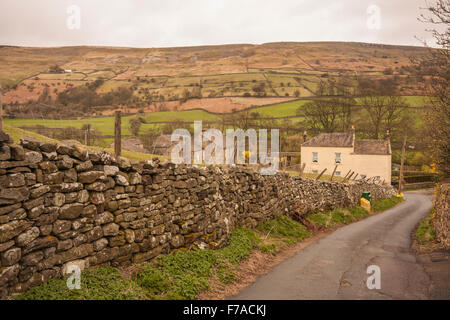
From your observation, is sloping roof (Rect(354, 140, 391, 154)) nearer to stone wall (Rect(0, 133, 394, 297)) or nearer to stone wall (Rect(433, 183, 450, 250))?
stone wall (Rect(433, 183, 450, 250))

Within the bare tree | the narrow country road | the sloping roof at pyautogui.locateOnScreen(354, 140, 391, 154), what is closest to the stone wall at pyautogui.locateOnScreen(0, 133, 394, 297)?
the narrow country road

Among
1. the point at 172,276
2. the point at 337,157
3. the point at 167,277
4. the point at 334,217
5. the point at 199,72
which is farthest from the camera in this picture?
the point at 199,72

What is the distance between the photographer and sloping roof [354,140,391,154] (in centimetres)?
4600

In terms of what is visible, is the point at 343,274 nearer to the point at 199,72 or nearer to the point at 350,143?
the point at 350,143

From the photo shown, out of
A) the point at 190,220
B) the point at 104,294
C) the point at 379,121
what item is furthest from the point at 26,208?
the point at 379,121

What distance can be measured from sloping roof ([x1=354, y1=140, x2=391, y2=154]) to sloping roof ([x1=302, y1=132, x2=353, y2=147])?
165cm

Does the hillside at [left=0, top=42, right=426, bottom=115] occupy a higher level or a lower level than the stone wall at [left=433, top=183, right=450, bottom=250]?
higher

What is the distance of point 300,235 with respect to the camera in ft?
42.4

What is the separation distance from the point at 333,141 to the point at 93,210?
45.9 meters

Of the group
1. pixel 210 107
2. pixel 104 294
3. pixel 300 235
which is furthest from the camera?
pixel 210 107

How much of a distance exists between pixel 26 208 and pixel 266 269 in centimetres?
594

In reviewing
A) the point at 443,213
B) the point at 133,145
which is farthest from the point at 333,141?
the point at 443,213

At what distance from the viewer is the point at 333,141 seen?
47.8 meters
